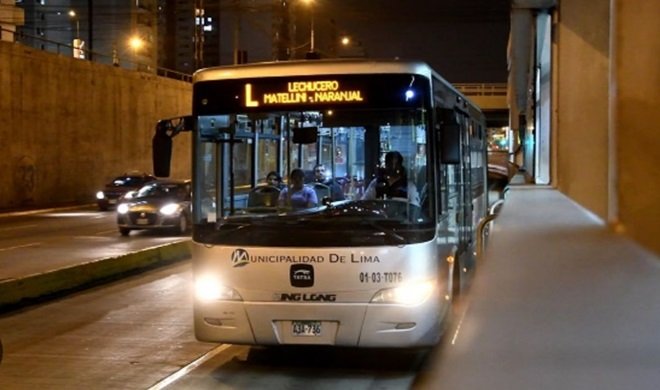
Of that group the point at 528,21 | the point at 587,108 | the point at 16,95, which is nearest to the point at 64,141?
the point at 16,95

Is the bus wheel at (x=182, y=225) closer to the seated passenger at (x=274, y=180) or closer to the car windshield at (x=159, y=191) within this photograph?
the car windshield at (x=159, y=191)

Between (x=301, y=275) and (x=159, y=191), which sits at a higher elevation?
(x=159, y=191)

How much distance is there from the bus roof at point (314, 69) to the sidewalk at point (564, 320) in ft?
12.1

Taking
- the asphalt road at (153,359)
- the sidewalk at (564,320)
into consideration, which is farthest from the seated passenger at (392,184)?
the sidewalk at (564,320)

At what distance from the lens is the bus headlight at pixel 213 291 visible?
8250 mm

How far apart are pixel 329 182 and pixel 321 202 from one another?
1.14ft

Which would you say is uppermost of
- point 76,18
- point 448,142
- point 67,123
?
point 76,18

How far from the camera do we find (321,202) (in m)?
8.67

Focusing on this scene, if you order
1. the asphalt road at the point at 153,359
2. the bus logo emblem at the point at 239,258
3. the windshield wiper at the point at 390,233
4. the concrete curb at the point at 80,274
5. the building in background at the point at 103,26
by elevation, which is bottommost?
the asphalt road at the point at 153,359

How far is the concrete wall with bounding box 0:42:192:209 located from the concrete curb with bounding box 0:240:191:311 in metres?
22.3

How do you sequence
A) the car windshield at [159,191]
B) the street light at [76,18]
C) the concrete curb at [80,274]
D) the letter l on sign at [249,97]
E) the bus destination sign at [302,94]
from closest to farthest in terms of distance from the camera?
the bus destination sign at [302,94] < the letter l on sign at [249,97] < the concrete curb at [80,274] < the car windshield at [159,191] < the street light at [76,18]

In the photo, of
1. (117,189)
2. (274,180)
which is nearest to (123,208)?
(117,189)

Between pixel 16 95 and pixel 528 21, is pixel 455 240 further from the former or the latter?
pixel 16 95

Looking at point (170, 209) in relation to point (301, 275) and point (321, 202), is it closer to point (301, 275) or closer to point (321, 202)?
point (321, 202)
